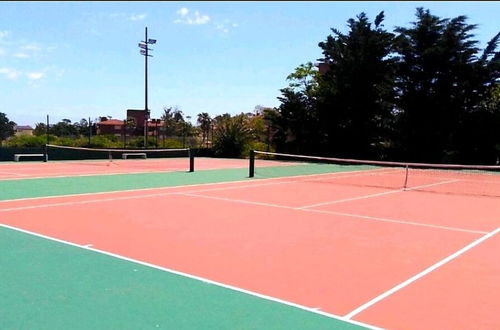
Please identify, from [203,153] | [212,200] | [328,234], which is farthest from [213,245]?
[203,153]

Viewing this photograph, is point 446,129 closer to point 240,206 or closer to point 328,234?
point 240,206

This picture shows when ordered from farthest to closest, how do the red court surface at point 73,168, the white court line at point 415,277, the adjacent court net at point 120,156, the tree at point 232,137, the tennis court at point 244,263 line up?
the tree at point 232,137
the adjacent court net at point 120,156
the red court surface at point 73,168
the white court line at point 415,277
the tennis court at point 244,263

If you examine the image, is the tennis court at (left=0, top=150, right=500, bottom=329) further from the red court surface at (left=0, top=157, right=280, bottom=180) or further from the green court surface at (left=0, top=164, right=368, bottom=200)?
the red court surface at (left=0, top=157, right=280, bottom=180)

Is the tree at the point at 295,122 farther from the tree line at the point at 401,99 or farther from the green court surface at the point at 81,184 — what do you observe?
the green court surface at the point at 81,184

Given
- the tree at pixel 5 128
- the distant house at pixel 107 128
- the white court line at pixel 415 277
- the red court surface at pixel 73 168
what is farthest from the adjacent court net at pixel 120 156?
the white court line at pixel 415 277

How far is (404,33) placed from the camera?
29.5 metres

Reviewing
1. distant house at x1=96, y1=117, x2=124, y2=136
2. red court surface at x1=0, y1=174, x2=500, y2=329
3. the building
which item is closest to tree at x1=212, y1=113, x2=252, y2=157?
the building

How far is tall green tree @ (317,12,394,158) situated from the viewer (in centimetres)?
3105

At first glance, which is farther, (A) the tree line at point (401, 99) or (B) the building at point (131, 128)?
(B) the building at point (131, 128)

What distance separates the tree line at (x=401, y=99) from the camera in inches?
1074

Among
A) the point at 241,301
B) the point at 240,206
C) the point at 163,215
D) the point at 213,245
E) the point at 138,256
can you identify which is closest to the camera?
the point at 241,301

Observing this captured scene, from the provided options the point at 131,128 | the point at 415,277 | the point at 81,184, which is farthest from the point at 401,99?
the point at 131,128

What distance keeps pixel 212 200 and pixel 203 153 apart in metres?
24.2

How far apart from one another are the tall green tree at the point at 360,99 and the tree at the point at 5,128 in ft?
62.5
